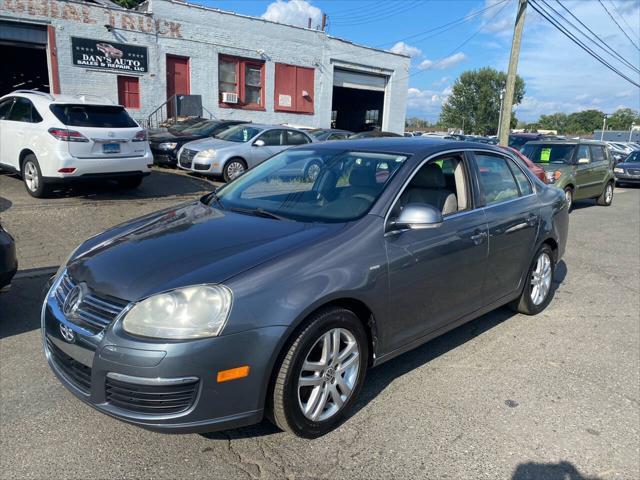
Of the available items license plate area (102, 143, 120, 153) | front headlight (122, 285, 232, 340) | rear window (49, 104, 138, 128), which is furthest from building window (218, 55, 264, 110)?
front headlight (122, 285, 232, 340)

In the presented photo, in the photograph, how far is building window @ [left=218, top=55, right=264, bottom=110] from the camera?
2139 cm

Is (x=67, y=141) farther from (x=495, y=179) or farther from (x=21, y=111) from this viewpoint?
(x=495, y=179)

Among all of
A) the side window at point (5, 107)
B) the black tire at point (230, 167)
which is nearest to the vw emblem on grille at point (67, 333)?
the side window at point (5, 107)

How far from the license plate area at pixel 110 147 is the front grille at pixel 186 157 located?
3.56 m

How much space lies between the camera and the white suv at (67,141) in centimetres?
850

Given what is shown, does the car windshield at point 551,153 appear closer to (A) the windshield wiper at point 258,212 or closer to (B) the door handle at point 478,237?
(B) the door handle at point 478,237

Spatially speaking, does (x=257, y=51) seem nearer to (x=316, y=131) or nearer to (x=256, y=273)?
(x=316, y=131)

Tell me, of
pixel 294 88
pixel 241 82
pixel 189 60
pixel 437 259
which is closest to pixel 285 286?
pixel 437 259

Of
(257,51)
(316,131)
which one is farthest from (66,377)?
(257,51)

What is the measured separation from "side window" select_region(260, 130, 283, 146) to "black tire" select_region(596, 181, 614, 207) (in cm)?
865

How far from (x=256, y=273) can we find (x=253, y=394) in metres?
0.60

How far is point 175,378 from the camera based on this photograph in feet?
8.00

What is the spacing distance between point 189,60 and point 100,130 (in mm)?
12519

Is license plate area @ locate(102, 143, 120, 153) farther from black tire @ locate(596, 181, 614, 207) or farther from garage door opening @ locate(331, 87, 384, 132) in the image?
garage door opening @ locate(331, 87, 384, 132)
